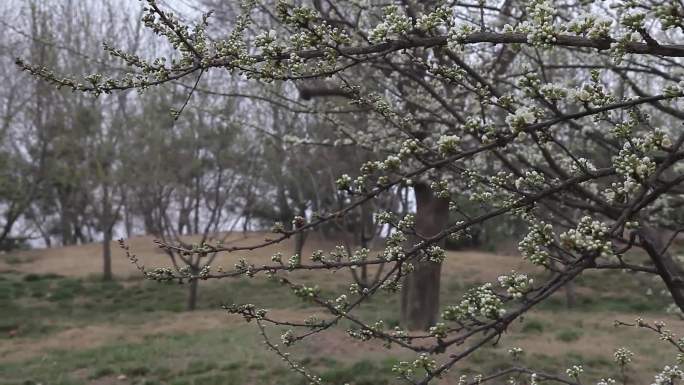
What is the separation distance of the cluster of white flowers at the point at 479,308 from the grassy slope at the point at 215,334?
1.71 feet

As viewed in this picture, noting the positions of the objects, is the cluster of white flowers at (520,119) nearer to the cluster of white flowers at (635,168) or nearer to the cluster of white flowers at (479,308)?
the cluster of white flowers at (635,168)

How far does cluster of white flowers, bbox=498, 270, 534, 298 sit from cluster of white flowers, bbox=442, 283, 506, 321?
0.14 feet

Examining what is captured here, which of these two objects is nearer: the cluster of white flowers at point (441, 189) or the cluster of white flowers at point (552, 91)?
the cluster of white flowers at point (552, 91)

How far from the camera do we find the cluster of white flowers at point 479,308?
1.63 metres

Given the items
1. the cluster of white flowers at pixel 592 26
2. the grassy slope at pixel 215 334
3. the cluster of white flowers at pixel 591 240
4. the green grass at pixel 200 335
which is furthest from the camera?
the grassy slope at pixel 215 334

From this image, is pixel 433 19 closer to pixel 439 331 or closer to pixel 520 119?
pixel 520 119

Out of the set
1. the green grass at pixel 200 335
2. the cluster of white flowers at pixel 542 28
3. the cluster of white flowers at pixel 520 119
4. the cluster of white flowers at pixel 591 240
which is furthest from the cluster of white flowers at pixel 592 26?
the green grass at pixel 200 335

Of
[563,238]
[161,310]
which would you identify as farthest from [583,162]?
[161,310]

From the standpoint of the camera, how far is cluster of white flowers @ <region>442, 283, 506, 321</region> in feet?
5.33

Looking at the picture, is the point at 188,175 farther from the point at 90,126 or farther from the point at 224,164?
the point at 90,126

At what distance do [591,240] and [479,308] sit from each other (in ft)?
1.22

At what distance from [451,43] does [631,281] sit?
16574 mm

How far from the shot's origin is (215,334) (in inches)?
383

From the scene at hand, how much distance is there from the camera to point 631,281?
16578 millimetres
